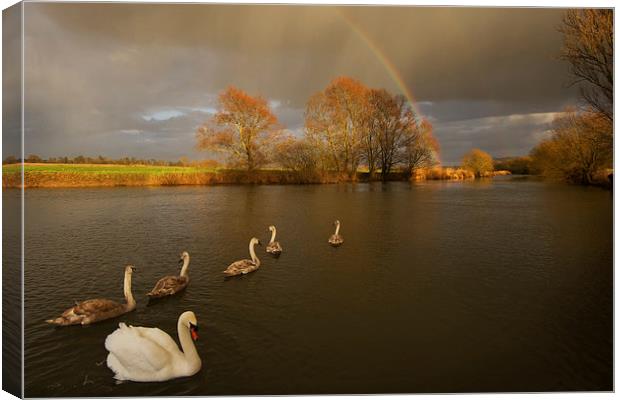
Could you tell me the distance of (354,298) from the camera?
539 centimetres

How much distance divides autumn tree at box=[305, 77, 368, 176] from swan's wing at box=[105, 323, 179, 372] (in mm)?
6408

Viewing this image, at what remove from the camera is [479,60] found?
267 inches

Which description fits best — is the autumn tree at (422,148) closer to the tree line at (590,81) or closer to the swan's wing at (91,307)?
the tree line at (590,81)

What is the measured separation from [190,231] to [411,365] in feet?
21.7

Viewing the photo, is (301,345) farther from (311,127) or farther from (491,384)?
(311,127)

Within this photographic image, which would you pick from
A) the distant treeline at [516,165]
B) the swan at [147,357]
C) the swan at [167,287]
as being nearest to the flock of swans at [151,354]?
the swan at [147,357]

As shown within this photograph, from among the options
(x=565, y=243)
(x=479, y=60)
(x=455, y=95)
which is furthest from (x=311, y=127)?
(x=565, y=243)

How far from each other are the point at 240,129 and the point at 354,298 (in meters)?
6.72

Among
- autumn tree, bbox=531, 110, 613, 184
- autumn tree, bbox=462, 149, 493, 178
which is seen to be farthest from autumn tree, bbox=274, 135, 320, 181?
autumn tree, bbox=531, 110, 613, 184

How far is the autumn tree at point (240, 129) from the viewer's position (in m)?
9.43

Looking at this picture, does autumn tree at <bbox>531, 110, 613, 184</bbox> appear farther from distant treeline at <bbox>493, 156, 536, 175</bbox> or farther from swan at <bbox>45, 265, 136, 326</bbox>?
swan at <bbox>45, 265, 136, 326</bbox>

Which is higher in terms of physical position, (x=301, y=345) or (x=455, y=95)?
(x=455, y=95)

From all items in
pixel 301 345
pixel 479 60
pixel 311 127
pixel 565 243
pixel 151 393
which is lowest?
pixel 151 393

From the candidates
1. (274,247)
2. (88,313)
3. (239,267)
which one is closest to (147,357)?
(88,313)
